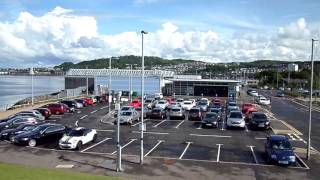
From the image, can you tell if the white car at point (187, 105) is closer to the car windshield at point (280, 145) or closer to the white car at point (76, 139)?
the white car at point (76, 139)

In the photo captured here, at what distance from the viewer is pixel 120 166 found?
24859mm

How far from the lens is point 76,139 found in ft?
103

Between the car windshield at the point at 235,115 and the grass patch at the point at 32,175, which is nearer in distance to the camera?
the grass patch at the point at 32,175

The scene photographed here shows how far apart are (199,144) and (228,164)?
7404 mm

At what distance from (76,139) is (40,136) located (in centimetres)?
334

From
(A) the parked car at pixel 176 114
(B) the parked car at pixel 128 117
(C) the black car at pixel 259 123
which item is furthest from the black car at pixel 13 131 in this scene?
(C) the black car at pixel 259 123

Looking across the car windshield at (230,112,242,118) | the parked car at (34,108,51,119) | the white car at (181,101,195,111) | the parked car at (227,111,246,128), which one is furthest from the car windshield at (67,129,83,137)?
the white car at (181,101,195,111)

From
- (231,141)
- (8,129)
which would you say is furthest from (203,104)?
(8,129)

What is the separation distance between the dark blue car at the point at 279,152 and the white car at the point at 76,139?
42.5 feet

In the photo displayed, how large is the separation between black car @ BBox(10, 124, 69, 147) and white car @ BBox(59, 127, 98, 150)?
212 cm

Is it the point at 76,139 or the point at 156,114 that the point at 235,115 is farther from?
the point at 76,139

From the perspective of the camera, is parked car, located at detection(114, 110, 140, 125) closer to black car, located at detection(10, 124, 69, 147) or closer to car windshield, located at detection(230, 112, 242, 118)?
car windshield, located at detection(230, 112, 242, 118)

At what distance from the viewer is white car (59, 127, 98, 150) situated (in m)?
31.1

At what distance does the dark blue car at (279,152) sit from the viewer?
2675 cm
